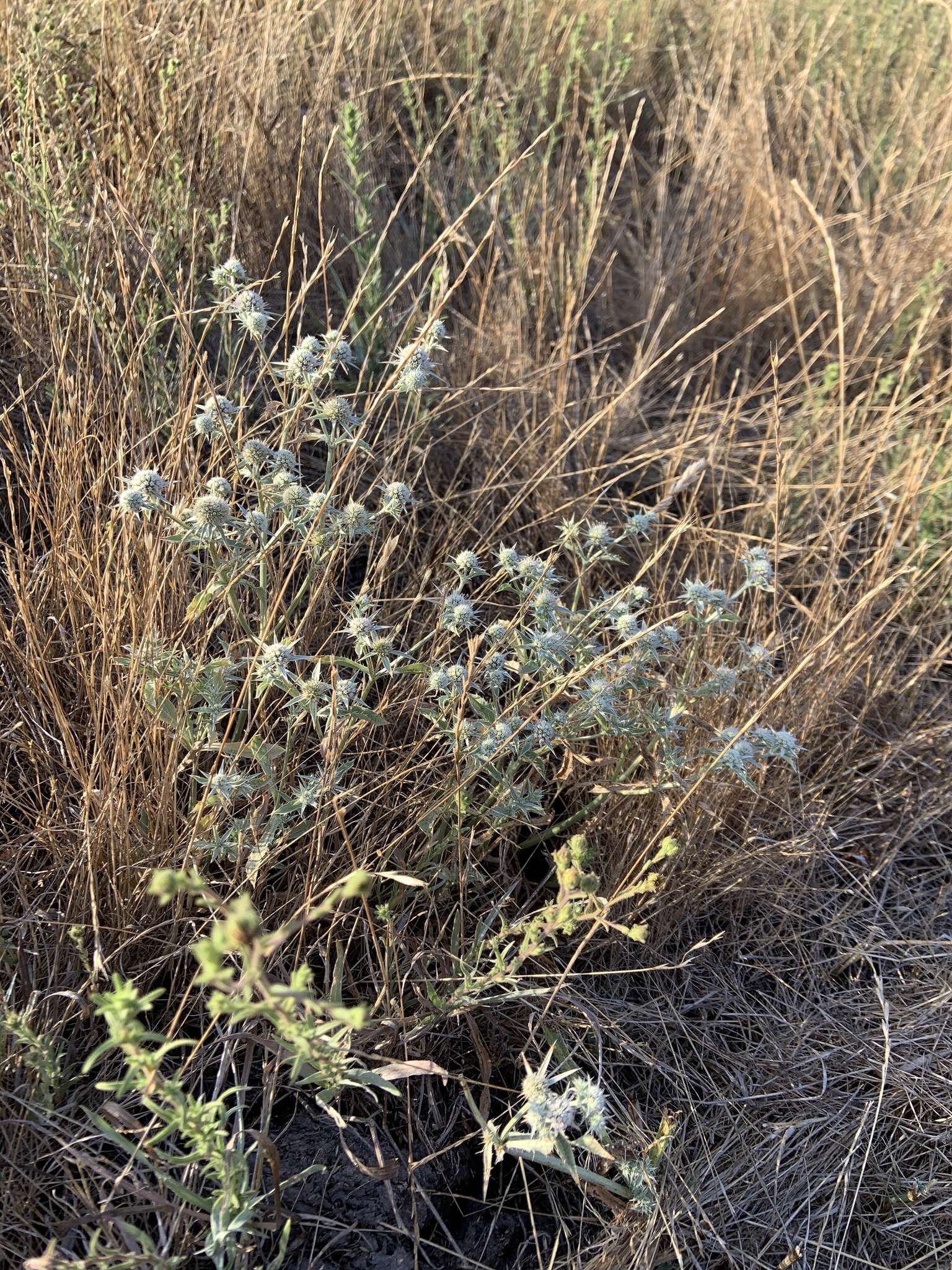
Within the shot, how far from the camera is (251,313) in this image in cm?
167

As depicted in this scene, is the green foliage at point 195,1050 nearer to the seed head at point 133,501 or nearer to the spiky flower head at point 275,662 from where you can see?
the spiky flower head at point 275,662

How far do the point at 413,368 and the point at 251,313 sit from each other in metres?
0.27

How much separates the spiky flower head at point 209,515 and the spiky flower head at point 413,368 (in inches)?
13.3

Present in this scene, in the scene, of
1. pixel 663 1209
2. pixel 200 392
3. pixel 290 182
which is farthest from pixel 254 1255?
pixel 290 182

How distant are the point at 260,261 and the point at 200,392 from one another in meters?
0.66

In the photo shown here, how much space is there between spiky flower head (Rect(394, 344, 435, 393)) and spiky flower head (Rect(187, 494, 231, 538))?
34cm

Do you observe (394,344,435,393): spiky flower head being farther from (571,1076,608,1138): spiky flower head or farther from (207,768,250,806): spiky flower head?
(571,1076,608,1138): spiky flower head

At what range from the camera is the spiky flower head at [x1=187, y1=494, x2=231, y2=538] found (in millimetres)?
1485

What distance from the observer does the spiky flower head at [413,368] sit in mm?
1608

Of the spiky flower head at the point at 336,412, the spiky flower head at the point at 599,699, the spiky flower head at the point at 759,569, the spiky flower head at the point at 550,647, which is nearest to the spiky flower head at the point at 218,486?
the spiky flower head at the point at 336,412

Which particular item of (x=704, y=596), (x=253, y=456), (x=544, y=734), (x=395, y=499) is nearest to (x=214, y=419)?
(x=253, y=456)

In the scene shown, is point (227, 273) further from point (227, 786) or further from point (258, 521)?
point (227, 786)

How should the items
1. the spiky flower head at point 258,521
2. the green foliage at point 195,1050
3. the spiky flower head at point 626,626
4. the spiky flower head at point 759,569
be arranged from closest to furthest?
the green foliage at point 195,1050 → the spiky flower head at point 258,521 → the spiky flower head at point 626,626 → the spiky flower head at point 759,569

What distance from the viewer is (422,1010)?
170 cm
